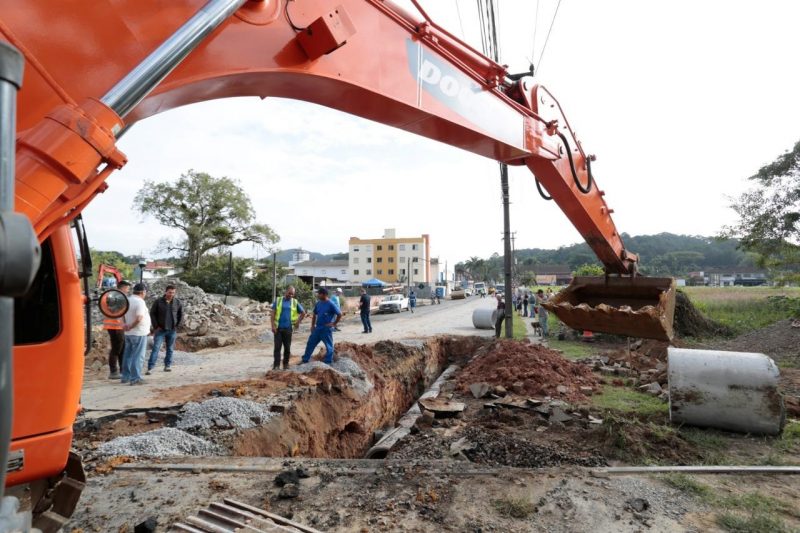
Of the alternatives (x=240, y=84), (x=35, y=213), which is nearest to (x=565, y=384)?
(x=240, y=84)

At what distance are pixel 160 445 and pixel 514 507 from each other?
3.71m

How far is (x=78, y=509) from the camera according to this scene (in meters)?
3.54

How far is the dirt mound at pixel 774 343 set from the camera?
11579mm

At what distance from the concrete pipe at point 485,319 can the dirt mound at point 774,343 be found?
24.6 feet

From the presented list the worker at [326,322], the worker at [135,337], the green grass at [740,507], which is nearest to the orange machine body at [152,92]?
the green grass at [740,507]

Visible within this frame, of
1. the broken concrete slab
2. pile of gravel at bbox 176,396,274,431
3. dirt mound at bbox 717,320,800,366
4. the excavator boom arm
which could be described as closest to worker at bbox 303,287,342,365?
pile of gravel at bbox 176,396,274,431

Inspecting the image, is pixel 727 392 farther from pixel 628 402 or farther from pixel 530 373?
pixel 530 373

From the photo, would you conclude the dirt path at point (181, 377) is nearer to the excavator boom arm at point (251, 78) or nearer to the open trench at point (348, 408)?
the open trench at point (348, 408)

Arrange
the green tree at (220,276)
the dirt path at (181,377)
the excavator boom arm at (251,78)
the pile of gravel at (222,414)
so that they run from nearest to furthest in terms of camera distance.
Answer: the excavator boom arm at (251,78) < the pile of gravel at (222,414) < the dirt path at (181,377) < the green tree at (220,276)

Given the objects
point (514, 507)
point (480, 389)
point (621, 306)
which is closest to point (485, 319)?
point (480, 389)

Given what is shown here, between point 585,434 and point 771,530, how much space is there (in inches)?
86.4

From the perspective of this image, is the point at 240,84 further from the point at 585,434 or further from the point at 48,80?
the point at 585,434

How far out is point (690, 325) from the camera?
15.4 meters

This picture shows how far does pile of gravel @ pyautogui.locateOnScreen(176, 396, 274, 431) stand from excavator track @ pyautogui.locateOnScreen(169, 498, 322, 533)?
7.62ft
